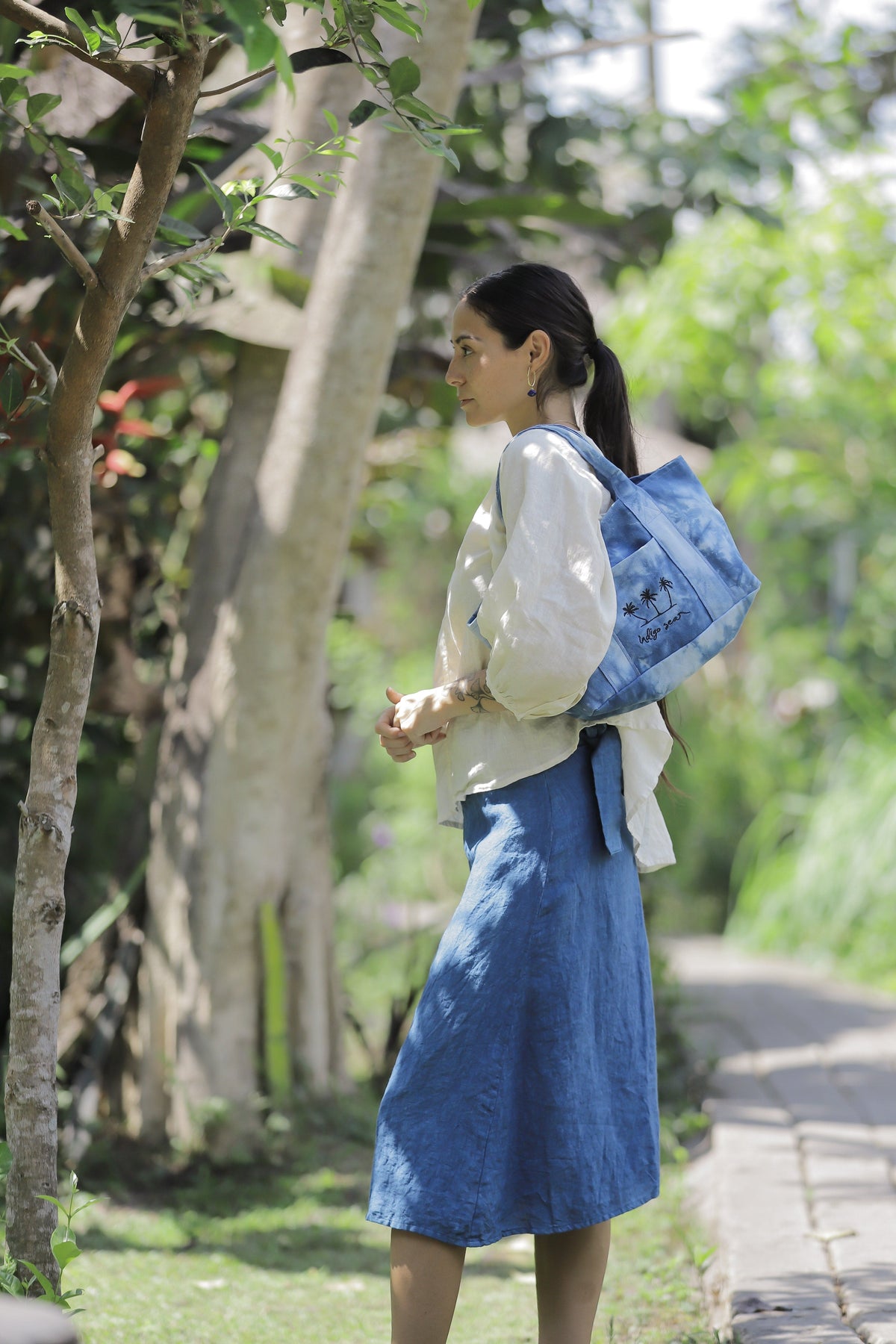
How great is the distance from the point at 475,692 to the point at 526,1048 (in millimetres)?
513

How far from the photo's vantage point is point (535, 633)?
67.6 inches

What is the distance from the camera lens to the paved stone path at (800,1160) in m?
2.42

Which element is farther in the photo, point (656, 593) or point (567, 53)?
point (567, 53)

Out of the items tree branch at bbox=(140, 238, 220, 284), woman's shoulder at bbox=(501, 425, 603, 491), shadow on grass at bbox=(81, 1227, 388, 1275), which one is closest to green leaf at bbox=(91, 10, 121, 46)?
tree branch at bbox=(140, 238, 220, 284)

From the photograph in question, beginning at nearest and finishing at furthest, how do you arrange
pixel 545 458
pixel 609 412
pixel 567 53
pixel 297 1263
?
pixel 545 458
pixel 609 412
pixel 297 1263
pixel 567 53

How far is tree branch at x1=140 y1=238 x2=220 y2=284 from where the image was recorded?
5.98 feet

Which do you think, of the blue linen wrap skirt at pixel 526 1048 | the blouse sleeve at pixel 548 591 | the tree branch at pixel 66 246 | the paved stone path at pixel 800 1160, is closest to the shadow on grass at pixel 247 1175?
the paved stone path at pixel 800 1160

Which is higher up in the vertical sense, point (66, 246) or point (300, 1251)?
point (66, 246)

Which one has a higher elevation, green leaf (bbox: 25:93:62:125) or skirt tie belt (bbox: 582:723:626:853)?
green leaf (bbox: 25:93:62:125)

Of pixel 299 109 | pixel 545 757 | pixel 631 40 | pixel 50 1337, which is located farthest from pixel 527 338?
pixel 631 40

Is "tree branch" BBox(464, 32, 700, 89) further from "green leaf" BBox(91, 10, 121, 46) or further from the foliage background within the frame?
"green leaf" BBox(91, 10, 121, 46)

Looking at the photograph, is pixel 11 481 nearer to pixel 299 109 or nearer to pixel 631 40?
pixel 299 109

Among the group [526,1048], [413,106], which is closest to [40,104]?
[413,106]

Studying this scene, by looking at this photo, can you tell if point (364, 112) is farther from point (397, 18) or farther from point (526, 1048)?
point (526, 1048)
